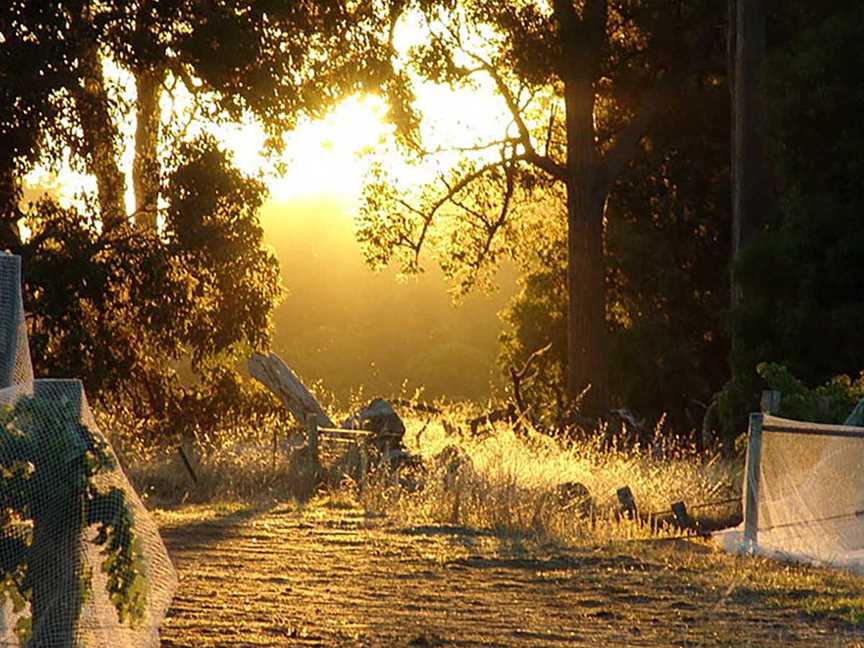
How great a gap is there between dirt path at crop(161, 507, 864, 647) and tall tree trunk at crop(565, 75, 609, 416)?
50.1 feet

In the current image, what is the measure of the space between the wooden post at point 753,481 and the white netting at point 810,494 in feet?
0.10

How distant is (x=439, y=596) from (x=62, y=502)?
197 inches

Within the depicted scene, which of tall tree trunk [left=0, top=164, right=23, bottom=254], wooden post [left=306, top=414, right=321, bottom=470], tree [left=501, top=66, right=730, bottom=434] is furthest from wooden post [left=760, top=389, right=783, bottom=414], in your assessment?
tree [left=501, top=66, right=730, bottom=434]

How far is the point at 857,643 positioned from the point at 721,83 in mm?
23632

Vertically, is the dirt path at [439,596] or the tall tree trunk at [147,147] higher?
the tall tree trunk at [147,147]

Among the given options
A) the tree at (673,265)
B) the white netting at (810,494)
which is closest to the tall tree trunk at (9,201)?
the white netting at (810,494)

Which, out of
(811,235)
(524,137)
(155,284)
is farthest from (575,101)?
(155,284)

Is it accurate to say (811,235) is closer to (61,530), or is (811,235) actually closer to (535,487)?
(535,487)

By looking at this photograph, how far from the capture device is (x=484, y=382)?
74750mm

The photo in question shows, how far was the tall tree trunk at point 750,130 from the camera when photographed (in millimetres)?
27062

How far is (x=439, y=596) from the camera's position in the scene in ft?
37.5

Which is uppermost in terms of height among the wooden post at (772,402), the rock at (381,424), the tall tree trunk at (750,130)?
the tall tree trunk at (750,130)

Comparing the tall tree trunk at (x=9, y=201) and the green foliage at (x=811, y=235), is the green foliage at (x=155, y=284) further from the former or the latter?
the green foliage at (x=811, y=235)

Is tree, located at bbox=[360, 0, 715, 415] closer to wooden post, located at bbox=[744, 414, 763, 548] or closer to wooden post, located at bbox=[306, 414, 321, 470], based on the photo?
wooden post, located at bbox=[306, 414, 321, 470]
